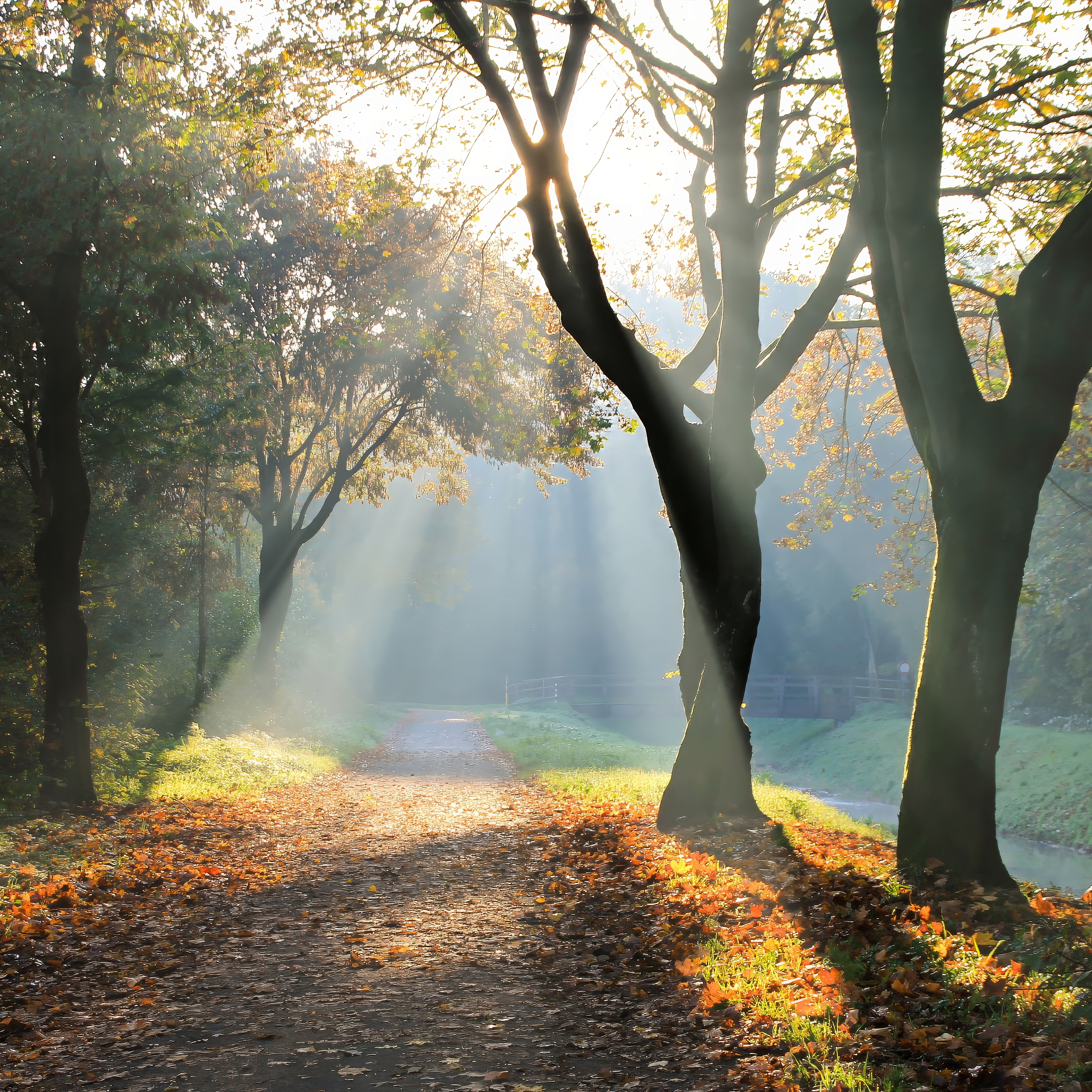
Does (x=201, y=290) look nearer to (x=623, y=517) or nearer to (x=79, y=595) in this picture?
(x=79, y=595)

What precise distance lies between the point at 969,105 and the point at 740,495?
4.20 metres

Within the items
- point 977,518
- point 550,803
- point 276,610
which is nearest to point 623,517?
point 276,610

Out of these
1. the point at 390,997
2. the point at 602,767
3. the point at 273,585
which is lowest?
the point at 602,767

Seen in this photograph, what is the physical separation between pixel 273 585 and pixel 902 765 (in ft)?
69.7

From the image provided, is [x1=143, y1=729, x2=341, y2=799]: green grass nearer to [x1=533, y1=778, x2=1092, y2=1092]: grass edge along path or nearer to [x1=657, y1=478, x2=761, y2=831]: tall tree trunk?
[x1=657, y1=478, x2=761, y2=831]: tall tree trunk

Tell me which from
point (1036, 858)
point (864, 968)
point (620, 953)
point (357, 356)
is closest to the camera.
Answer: point (864, 968)

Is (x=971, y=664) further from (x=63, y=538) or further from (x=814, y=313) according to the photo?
(x=63, y=538)

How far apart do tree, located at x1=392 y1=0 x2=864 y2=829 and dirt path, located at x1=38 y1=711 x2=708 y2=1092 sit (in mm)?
2333

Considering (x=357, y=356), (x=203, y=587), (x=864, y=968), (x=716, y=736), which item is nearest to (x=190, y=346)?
(x=357, y=356)

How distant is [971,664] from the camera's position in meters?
5.69

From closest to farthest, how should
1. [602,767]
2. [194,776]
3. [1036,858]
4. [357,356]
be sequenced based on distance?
1. [194,776]
2. [602,767]
3. [1036,858]
4. [357,356]

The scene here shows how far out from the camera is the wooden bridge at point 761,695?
3762 cm

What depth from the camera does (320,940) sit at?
17.9 ft

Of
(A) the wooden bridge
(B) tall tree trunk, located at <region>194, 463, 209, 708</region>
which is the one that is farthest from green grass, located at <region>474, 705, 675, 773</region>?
(A) the wooden bridge
